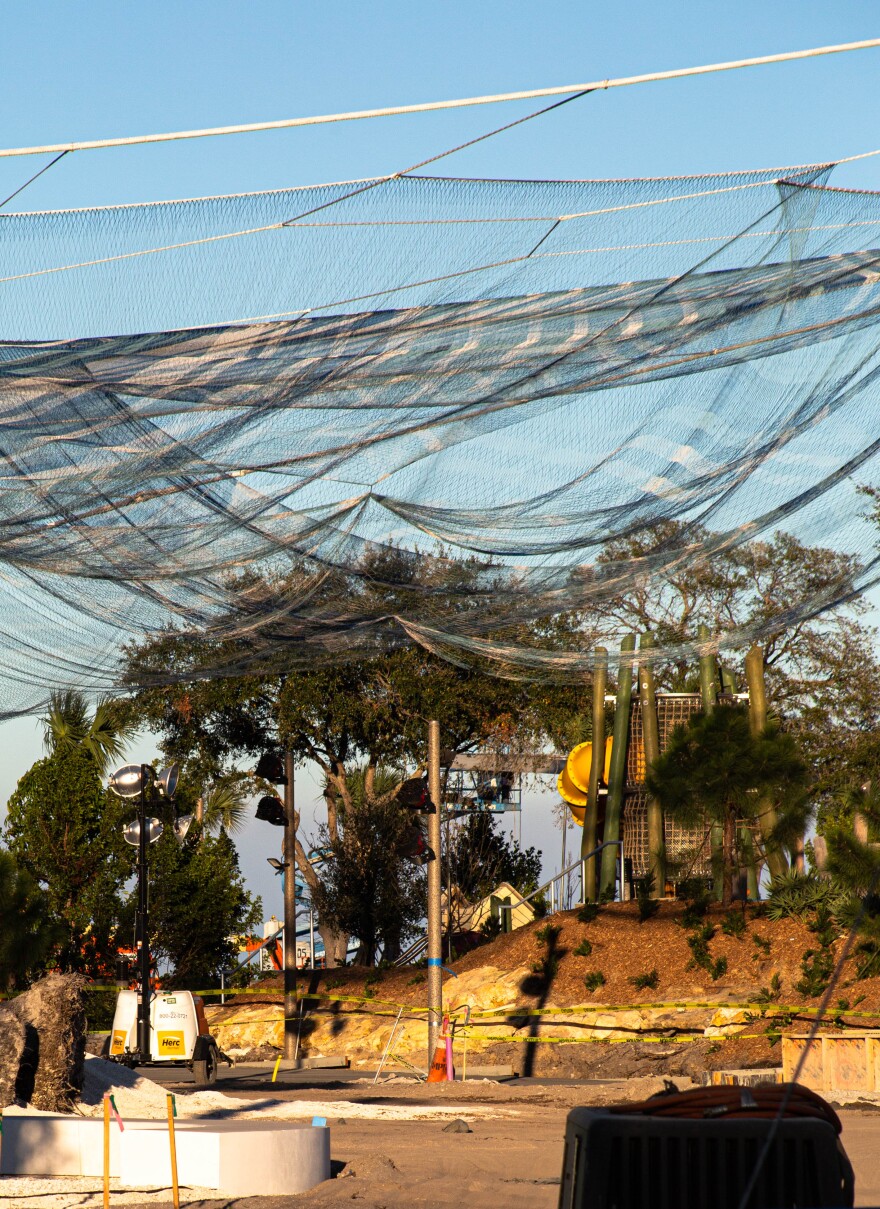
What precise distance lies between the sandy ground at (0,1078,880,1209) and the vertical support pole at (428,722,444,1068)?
1.59 metres

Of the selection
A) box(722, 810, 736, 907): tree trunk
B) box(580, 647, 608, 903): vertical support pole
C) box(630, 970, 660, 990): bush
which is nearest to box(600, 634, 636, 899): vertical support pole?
box(580, 647, 608, 903): vertical support pole

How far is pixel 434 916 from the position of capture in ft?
65.1

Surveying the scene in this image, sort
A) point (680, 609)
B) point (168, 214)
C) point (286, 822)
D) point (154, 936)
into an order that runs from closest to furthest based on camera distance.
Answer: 1. point (168, 214)
2. point (680, 609)
3. point (286, 822)
4. point (154, 936)

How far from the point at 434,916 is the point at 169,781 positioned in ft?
13.6

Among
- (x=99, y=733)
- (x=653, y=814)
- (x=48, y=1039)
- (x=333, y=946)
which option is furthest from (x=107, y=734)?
(x=48, y=1039)

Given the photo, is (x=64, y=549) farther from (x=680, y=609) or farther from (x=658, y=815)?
(x=658, y=815)

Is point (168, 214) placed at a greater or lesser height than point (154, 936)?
greater

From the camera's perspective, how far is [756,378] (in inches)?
268

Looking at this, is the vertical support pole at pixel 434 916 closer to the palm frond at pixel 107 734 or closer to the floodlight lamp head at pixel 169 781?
the floodlight lamp head at pixel 169 781

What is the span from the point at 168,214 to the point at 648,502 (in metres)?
2.70

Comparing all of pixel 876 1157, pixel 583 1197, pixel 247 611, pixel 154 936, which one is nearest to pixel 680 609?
pixel 247 611

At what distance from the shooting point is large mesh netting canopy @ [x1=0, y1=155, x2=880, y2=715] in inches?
259

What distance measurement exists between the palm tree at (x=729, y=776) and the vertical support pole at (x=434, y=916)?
456cm

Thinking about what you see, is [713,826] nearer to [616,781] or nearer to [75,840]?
[616,781]
